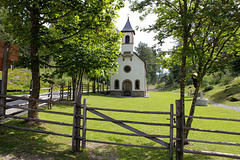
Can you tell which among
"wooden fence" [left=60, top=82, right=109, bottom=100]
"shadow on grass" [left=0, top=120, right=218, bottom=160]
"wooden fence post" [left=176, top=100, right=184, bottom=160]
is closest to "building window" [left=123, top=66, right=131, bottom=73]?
"wooden fence" [left=60, top=82, right=109, bottom=100]

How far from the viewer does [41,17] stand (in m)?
7.05

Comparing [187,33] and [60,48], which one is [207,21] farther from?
[60,48]

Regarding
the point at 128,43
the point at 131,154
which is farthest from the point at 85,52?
the point at 128,43

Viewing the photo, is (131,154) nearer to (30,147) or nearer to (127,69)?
(30,147)

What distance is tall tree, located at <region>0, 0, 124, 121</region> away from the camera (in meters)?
6.18

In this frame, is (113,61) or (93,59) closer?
(93,59)

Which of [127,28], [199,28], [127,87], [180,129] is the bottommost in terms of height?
[180,129]

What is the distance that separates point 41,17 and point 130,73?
24967mm

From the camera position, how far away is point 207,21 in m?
5.40

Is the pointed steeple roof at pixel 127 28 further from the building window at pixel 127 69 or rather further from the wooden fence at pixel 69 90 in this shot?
the wooden fence at pixel 69 90

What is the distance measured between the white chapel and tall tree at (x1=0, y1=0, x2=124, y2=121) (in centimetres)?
2407

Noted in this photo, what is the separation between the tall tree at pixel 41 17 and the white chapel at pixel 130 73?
24070 mm

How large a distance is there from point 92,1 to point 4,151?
5.73 meters

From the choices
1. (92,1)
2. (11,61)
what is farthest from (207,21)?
(11,61)
